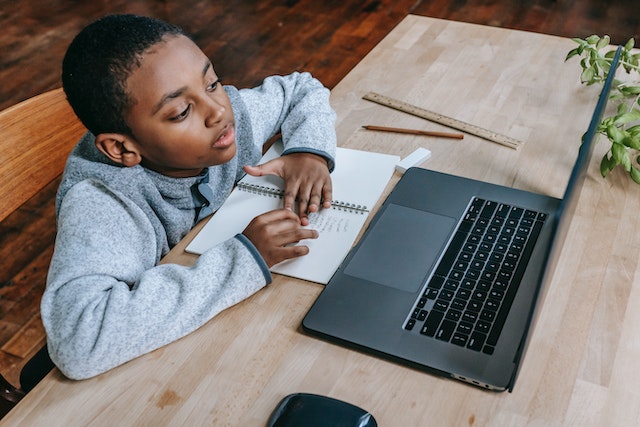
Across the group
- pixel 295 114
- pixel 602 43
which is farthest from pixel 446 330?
pixel 602 43

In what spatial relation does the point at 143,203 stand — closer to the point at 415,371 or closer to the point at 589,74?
the point at 415,371

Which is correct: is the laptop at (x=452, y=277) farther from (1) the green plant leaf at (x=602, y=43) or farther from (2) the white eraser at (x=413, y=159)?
(1) the green plant leaf at (x=602, y=43)

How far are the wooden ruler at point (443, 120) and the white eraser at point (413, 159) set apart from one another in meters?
0.10

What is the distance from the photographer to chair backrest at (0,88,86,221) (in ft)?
3.56

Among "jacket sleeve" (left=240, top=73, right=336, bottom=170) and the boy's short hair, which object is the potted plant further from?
the boy's short hair

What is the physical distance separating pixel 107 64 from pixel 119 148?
5.1 inches

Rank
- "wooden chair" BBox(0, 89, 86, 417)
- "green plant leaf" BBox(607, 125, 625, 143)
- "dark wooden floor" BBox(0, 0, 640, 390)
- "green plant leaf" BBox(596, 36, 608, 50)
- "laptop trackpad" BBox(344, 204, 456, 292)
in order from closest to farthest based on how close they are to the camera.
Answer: "laptop trackpad" BBox(344, 204, 456, 292) → "green plant leaf" BBox(607, 125, 625, 143) → "wooden chair" BBox(0, 89, 86, 417) → "green plant leaf" BBox(596, 36, 608, 50) → "dark wooden floor" BBox(0, 0, 640, 390)

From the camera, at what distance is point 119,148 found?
0.97m

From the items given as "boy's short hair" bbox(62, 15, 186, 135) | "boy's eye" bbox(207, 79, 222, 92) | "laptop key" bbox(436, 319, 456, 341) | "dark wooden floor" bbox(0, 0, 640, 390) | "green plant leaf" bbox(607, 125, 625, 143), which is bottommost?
"dark wooden floor" bbox(0, 0, 640, 390)

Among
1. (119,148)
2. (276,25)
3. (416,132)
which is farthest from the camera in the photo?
(276,25)

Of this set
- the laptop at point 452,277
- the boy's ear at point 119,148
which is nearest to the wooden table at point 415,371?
the laptop at point 452,277

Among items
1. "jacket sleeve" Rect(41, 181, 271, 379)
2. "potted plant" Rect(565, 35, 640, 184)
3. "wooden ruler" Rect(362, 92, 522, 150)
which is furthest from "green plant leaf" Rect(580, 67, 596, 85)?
"jacket sleeve" Rect(41, 181, 271, 379)

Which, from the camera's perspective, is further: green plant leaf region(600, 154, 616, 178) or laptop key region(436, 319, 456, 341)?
green plant leaf region(600, 154, 616, 178)

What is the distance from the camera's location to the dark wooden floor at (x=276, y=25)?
3045 mm
